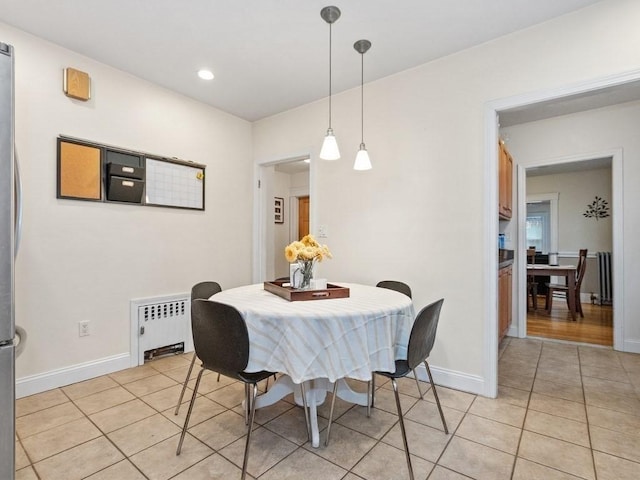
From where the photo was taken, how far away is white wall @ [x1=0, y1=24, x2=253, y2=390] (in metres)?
2.25

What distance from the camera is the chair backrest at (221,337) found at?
145cm

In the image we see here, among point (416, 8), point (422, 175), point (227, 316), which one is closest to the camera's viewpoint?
point (227, 316)

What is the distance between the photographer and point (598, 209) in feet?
19.2

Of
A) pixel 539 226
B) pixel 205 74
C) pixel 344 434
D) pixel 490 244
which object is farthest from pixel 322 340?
pixel 539 226

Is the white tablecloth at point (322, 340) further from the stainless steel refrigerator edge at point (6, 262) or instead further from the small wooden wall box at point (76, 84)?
the small wooden wall box at point (76, 84)

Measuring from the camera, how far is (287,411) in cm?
207

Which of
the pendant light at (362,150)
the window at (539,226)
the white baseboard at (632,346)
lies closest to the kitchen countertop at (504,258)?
the white baseboard at (632,346)

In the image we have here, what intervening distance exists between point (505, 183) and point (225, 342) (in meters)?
3.17

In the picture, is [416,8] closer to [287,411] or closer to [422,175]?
[422,175]

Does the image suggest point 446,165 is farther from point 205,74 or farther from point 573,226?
point 573,226

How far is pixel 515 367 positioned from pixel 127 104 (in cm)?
396

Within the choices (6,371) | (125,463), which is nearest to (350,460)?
(125,463)

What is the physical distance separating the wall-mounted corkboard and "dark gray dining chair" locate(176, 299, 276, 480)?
1.60 meters

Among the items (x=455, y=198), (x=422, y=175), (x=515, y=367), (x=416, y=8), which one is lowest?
(x=515, y=367)
